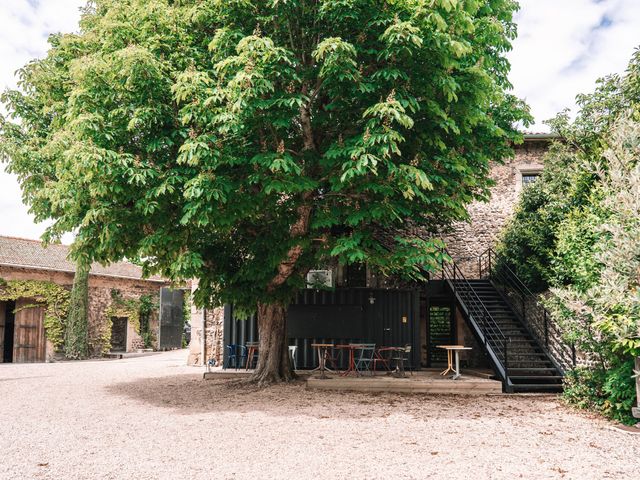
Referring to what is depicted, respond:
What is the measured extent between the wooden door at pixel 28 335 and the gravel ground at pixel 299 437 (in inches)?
446

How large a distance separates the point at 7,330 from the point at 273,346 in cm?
1494

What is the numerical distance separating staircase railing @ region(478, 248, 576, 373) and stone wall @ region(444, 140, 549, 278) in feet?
1.72

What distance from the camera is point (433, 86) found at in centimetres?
809

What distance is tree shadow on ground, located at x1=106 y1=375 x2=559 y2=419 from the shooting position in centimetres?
838

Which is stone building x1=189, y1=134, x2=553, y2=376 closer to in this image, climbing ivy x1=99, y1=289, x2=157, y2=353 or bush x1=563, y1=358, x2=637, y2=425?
bush x1=563, y1=358, x2=637, y2=425

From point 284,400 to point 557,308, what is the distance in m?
5.13

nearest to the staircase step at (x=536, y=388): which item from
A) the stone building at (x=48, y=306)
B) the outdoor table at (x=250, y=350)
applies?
the outdoor table at (x=250, y=350)

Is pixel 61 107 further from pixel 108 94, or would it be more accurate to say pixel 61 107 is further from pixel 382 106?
pixel 382 106

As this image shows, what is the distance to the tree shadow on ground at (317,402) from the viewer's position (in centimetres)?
838

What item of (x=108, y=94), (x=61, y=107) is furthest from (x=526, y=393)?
(x=61, y=107)

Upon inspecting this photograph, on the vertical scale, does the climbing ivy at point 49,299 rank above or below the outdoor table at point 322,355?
above

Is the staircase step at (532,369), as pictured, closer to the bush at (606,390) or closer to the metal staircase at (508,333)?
the metal staircase at (508,333)

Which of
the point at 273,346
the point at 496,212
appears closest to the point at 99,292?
the point at 273,346

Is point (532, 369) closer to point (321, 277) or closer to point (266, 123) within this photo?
point (321, 277)
